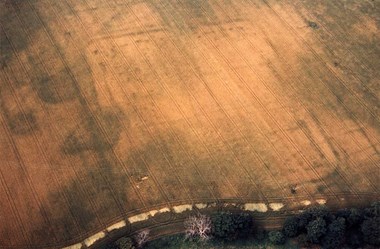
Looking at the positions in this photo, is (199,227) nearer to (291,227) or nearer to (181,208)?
(181,208)

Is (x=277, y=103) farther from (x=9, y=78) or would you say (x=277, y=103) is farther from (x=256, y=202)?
(x=9, y=78)

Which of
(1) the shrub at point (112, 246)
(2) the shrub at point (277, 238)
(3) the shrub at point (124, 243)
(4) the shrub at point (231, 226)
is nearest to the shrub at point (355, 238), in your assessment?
(2) the shrub at point (277, 238)

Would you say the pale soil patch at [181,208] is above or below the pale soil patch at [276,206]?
below

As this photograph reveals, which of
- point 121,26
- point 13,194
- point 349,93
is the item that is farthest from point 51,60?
point 349,93

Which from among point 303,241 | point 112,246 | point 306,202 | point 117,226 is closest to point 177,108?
point 117,226

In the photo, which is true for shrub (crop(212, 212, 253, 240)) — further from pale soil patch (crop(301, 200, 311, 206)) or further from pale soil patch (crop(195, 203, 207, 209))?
pale soil patch (crop(301, 200, 311, 206))

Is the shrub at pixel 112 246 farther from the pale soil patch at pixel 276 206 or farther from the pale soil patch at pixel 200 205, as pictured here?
the pale soil patch at pixel 276 206
